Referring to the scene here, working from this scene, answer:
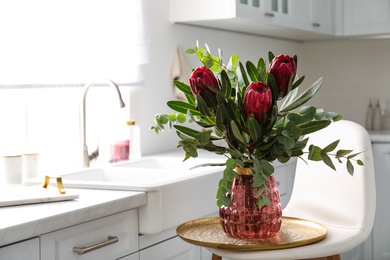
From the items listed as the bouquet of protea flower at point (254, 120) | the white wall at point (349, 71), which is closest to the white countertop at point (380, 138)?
the white wall at point (349, 71)

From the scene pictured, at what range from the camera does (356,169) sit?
2.41m

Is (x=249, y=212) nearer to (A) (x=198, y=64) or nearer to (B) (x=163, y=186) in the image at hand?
(B) (x=163, y=186)

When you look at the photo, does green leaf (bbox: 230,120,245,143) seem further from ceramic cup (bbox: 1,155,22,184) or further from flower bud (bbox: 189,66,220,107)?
ceramic cup (bbox: 1,155,22,184)

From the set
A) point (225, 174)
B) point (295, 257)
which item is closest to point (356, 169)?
point (295, 257)

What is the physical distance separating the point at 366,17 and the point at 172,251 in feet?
8.97

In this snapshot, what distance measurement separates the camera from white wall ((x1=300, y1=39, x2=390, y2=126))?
16.2 feet

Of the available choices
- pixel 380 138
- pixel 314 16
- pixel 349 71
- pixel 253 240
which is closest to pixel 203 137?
pixel 253 240

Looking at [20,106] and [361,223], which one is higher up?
[20,106]

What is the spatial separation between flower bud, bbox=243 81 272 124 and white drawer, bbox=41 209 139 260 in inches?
26.5

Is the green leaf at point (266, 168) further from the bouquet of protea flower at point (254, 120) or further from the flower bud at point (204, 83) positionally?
the flower bud at point (204, 83)

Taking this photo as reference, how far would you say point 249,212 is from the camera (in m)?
1.79

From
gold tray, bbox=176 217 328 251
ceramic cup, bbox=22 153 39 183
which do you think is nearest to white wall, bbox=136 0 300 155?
ceramic cup, bbox=22 153 39 183

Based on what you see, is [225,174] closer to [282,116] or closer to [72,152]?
[282,116]

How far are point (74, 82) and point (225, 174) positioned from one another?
1387 mm
